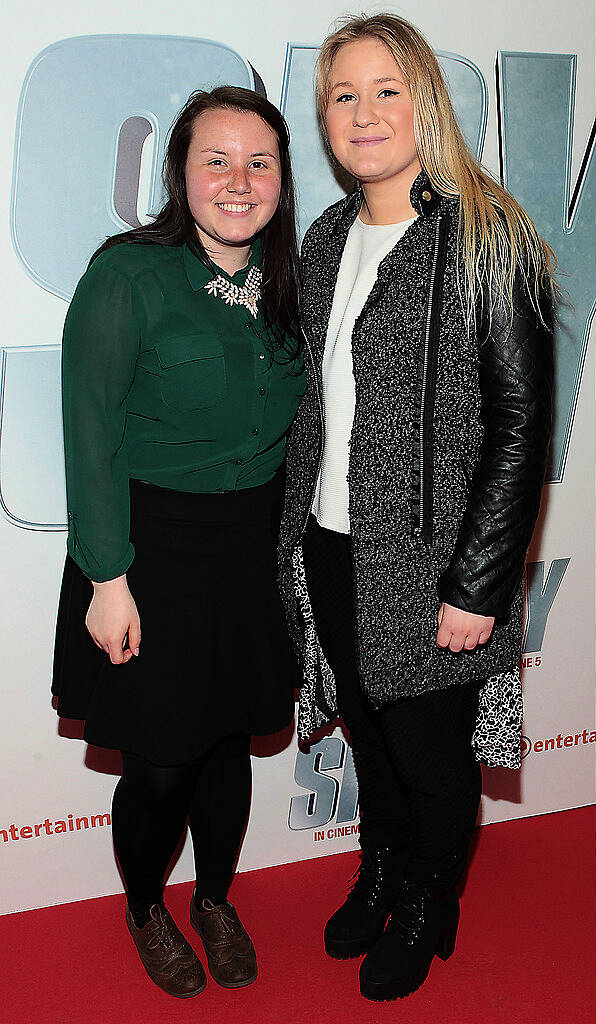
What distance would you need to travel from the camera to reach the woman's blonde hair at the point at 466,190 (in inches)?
59.1

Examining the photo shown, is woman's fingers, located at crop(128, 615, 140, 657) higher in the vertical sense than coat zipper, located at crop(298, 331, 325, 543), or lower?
lower

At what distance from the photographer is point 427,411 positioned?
61.1 inches

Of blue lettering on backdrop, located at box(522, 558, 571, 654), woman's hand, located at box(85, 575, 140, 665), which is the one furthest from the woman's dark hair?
blue lettering on backdrop, located at box(522, 558, 571, 654)

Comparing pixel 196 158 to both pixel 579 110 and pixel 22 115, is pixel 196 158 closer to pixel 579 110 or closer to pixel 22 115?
pixel 22 115

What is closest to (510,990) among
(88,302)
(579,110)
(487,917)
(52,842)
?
(487,917)

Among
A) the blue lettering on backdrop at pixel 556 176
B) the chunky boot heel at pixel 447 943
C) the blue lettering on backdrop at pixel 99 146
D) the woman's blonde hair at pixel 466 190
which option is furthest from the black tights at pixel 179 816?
the blue lettering on backdrop at pixel 556 176

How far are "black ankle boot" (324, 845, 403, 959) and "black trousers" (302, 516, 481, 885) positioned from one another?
0.37 ft

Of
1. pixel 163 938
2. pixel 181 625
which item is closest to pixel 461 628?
pixel 181 625

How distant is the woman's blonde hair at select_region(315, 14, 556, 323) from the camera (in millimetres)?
1501

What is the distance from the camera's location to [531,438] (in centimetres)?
151

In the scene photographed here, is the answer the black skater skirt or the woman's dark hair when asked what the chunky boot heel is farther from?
the woman's dark hair

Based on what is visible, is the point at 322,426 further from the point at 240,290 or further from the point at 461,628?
the point at 461,628

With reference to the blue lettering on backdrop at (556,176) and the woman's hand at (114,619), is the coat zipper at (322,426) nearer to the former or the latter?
the woman's hand at (114,619)

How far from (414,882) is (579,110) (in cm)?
170
